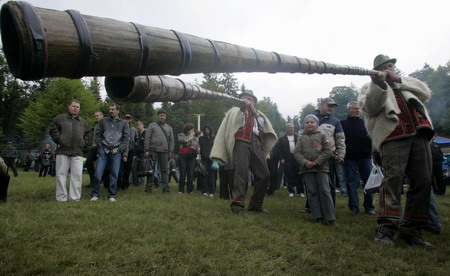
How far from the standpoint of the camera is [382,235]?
3.74m

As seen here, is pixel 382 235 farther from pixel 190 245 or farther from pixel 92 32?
pixel 92 32

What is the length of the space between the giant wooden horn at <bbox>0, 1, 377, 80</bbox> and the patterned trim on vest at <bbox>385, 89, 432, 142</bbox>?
3.01 m

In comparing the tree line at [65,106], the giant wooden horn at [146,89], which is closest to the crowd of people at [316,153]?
the giant wooden horn at [146,89]

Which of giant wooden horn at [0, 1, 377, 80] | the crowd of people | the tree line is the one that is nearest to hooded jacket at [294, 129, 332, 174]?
the crowd of people

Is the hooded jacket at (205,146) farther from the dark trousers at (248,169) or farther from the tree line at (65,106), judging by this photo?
the tree line at (65,106)

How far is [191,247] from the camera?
315 centimetres

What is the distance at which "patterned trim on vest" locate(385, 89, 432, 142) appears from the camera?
3.87 meters

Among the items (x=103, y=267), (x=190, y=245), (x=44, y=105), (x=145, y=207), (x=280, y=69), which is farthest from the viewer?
(x=44, y=105)

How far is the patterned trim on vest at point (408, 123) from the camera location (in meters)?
3.87

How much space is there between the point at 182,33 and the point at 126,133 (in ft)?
20.1

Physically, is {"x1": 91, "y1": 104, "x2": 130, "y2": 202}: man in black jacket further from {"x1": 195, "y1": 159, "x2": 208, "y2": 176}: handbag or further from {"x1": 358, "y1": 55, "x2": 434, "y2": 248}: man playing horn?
{"x1": 358, "y1": 55, "x2": 434, "y2": 248}: man playing horn

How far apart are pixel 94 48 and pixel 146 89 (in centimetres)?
50

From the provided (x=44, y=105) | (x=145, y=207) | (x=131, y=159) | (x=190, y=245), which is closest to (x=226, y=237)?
(x=190, y=245)

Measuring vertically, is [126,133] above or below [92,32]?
below
